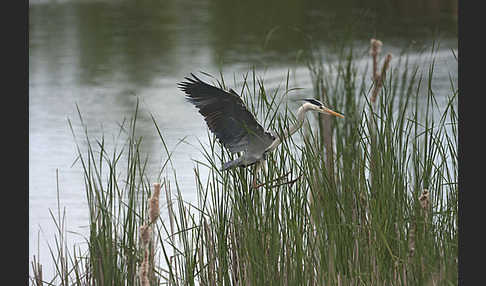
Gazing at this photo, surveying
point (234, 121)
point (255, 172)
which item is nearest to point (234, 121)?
point (234, 121)

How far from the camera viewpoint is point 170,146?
4785 mm

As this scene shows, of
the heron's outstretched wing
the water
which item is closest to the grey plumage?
the heron's outstretched wing

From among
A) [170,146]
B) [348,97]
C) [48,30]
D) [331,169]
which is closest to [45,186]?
[170,146]

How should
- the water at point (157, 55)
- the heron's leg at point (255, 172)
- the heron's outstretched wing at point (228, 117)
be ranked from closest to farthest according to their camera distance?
the heron's outstretched wing at point (228, 117)
the heron's leg at point (255, 172)
the water at point (157, 55)

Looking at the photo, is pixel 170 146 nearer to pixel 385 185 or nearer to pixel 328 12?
pixel 385 185

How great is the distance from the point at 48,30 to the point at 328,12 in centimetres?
277

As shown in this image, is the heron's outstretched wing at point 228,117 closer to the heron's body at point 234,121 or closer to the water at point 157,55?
the heron's body at point 234,121

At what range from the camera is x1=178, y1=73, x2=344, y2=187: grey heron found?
7.83 feet

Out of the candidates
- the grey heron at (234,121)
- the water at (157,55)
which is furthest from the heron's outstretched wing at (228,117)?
the water at (157,55)

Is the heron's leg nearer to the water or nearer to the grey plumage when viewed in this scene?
the grey plumage

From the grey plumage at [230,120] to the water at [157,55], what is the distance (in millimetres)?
1349

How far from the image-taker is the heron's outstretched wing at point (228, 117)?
238 cm

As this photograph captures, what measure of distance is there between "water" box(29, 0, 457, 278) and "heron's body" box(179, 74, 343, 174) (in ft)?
4.43

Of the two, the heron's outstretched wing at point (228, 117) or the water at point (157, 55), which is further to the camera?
the water at point (157, 55)
